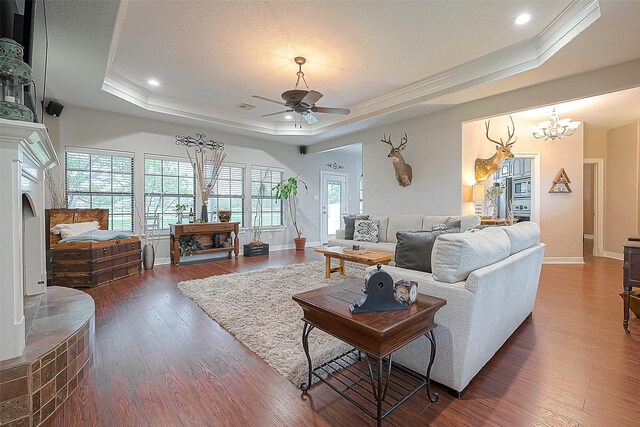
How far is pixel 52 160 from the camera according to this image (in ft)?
8.81

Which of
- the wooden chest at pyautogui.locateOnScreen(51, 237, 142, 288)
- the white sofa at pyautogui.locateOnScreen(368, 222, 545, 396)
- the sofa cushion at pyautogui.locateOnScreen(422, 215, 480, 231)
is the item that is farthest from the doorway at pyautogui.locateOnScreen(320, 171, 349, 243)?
the white sofa at pyautogui.locateOnScreen(368, 222, 545, 396)

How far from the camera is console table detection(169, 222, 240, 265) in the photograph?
541cm

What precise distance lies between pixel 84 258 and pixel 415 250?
14.2ft

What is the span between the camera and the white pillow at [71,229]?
4.05 meters

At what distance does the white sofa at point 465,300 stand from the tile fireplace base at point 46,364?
2.09 meters

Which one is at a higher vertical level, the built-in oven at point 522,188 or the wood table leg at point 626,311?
the built-in oven at point 522,188

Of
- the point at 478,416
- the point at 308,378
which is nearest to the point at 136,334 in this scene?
the point at 308,378

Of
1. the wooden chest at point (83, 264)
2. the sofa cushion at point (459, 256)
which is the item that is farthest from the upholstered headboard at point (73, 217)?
the sofa cushion at point (459, 256)

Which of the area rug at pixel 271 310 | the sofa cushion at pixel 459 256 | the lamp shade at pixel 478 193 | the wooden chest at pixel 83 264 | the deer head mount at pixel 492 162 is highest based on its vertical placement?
the deer head mount at pixel 492 162

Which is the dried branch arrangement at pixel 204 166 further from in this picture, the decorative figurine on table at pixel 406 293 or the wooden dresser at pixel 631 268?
the wooden dresser at pixel 631 268

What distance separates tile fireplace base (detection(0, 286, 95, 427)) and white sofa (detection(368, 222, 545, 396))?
209cm

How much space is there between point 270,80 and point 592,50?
3.82 meters

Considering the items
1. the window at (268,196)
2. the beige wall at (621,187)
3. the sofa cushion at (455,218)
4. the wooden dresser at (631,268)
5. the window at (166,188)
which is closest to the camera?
the wooden dresser at (631,268)

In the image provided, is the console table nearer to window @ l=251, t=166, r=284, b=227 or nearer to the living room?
the living room
